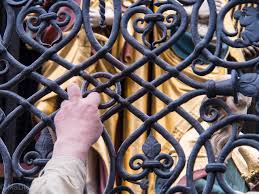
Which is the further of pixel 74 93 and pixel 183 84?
pixel 183 84

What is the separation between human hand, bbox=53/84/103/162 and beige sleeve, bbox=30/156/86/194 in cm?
3

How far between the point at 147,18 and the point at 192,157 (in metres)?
0.46

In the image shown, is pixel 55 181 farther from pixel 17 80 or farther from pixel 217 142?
pixel 217 142

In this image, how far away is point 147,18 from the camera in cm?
405

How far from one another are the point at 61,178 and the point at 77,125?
232mm

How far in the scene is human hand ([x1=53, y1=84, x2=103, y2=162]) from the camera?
12.3 feet

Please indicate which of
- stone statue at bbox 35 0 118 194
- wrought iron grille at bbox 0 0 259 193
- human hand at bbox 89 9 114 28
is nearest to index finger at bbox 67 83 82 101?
wrought iron grille at bbox 0 0 259 193

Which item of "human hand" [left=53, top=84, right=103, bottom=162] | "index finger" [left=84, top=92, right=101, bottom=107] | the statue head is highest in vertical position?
"index finger" [left=84, top=92, right=101, bottom=107]

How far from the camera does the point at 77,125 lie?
380 centimetres

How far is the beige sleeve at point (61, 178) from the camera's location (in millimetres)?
3588

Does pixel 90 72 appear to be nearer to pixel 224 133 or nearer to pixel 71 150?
pixel 224 133

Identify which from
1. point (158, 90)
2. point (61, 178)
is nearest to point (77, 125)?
point (61, 178)

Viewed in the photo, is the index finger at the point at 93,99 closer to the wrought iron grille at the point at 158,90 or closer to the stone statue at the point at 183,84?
the wrought iron grille at the point at 158,90

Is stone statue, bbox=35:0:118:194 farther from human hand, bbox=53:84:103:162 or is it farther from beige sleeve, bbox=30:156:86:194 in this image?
beige sleeve, bbox=30:156:86:194
